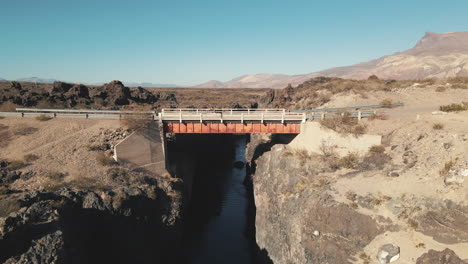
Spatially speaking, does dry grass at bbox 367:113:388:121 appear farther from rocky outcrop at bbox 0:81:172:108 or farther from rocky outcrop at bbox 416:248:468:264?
rocky outcrop at bbox 0:81:172:108

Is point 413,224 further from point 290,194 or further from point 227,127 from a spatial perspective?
point 227,127

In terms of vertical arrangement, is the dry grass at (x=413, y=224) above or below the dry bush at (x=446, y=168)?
below

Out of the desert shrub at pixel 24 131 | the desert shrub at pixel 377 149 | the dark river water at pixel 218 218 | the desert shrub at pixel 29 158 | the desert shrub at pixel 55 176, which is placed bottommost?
the dark river water at pixel 218 218

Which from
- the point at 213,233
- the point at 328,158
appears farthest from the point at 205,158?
the point at 328,158

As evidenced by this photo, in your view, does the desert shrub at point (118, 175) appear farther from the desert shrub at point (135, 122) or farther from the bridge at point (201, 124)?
the desert shrub at point (135, 122)

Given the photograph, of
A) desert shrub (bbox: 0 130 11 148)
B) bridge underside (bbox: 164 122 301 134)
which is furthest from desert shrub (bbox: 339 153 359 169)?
desert shrub (bbox: 0 130 11 148)

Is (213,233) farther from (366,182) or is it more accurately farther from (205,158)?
(205,158)

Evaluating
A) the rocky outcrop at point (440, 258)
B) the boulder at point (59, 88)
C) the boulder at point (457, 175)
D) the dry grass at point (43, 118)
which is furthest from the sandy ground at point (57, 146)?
the boulder at point (457, 175)
